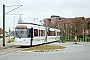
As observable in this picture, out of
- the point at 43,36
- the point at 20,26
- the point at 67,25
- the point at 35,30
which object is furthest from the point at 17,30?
the point at 67,25

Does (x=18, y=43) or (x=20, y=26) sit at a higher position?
(x=20, y=26)

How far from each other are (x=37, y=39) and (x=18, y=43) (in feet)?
15.2

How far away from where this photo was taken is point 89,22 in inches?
3875

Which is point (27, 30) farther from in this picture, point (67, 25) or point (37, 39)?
point (67, 25)

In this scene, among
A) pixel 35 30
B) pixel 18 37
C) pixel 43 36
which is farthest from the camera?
pixel 43 36

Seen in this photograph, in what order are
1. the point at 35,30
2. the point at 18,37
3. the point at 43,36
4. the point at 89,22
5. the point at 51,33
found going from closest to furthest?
1. the point at 18,37
2. the point at 35,30
3. the point at 43,36
4. the point at 51,33
5. the point at 89,22

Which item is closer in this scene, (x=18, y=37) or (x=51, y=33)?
(x=18, y=37)

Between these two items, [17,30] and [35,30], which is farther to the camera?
[35,30]

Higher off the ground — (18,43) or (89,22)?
(89,22)

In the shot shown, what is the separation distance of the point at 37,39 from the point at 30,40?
3.49 metres

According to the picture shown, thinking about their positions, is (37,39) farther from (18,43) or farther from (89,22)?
(89,22)

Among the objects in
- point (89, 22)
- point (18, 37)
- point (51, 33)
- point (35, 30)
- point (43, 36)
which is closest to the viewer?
point (18, 37)

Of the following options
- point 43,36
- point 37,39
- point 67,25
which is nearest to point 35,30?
point 37,39

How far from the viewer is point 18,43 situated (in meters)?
33.2
